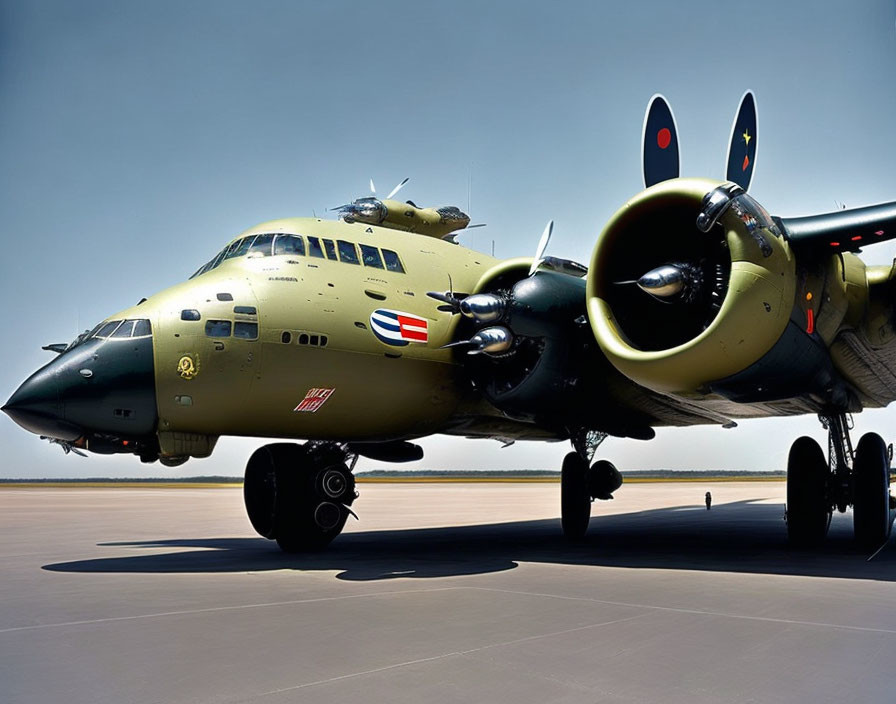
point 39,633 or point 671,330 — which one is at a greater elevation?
point 671,330

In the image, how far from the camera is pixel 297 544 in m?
14.1

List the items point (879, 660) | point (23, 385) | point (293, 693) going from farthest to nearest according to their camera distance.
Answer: point (23, 385) → point (879, 660) → point (293, 693)

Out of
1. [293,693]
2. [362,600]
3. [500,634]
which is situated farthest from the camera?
[362,600]

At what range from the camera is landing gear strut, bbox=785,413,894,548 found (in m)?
14.7

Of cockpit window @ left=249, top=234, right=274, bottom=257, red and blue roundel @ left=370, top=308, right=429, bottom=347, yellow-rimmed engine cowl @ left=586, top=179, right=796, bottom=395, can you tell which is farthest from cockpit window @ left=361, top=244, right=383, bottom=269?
yellow-rimmed engine cowl @ left=586, top=179, right=796, bottom=395

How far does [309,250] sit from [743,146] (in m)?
7.56

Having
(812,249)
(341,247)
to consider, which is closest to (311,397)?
(341,247)

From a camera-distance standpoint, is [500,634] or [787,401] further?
[787,401]

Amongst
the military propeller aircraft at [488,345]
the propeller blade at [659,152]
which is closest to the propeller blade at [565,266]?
the military propeller aircraft at [488,345]

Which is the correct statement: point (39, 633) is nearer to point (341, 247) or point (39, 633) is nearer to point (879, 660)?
point (879, 660)

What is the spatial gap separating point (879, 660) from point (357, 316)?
9.06 meters

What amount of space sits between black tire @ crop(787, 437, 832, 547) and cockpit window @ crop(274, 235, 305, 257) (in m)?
9.37

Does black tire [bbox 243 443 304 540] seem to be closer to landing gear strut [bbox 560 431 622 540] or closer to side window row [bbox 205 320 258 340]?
side window row [bbox 205 320 258 340]

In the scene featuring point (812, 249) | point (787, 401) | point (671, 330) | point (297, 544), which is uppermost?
point (812, 249)
